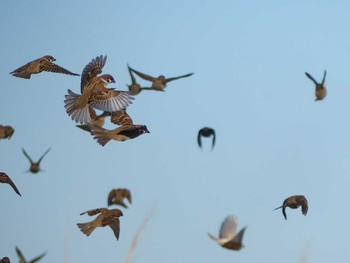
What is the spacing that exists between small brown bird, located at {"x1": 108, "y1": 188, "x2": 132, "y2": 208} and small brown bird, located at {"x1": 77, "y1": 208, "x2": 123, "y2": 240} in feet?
3.92

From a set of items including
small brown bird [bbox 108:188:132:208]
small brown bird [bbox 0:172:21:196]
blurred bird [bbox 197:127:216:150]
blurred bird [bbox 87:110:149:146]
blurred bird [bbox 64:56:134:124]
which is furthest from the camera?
blurred bird [bbox 64:56:134:124]

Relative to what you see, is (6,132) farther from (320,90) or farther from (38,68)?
(320,90)

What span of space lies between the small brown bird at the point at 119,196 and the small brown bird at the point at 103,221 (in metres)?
1.20

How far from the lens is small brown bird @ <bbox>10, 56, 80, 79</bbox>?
15.2 meters

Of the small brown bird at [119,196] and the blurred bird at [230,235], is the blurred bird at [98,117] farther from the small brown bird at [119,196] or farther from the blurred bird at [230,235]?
the blurred bird at [230,235]

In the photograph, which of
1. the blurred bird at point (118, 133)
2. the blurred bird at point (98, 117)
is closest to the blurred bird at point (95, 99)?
the blurred bird at point (98, 117)

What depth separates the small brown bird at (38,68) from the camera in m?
15.2

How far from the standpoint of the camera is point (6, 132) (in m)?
13.5

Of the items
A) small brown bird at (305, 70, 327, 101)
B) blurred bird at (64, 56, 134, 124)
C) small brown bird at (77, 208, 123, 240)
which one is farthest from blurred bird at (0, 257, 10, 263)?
small brown bird at (305, 70, 327, 101)

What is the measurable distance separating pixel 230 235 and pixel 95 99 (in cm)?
465

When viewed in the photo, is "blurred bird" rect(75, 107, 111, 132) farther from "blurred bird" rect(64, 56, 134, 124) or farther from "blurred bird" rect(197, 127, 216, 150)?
"blurred bird" rect(197, 127, 216, 150)

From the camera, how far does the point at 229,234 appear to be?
34.6 ft

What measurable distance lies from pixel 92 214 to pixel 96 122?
1.43 meters

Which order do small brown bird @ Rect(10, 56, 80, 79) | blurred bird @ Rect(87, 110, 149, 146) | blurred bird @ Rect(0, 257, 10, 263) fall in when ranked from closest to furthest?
blurred bird @ Rect(0, 257, 10, 263), blurred bird @ Rect(87, 110, 149, 146), small brown bird @ Rect(10, 56, 80, 79)
